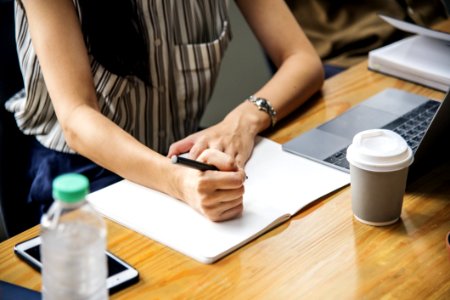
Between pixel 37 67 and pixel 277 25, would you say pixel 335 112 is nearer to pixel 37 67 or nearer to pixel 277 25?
pixel 277 25

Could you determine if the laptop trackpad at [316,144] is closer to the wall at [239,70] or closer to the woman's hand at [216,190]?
the woman's hand at [216,190]

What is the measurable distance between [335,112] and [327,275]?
0.56 m

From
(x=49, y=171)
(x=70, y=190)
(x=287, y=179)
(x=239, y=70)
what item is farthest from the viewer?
(x=239, y=70)

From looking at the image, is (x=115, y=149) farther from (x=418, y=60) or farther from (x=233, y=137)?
(x=418, y=60)

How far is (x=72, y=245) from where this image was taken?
0.77 meters

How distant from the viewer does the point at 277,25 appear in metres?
1.63

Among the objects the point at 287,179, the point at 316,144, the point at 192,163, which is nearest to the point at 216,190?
the point at 192,163

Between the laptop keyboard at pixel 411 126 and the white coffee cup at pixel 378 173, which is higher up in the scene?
the white coffee cup at pixel 378 173

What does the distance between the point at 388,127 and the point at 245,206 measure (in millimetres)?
389

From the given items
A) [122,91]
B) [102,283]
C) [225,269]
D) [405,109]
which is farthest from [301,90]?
[102,283]

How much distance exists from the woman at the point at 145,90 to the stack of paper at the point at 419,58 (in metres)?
0.16

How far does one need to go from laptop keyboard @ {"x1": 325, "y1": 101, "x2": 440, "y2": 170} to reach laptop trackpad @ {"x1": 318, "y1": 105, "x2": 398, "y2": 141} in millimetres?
24

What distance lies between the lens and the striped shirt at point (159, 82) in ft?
4.87

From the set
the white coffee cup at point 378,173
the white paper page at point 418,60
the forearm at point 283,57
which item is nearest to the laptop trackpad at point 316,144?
the forearm at point 283,57
